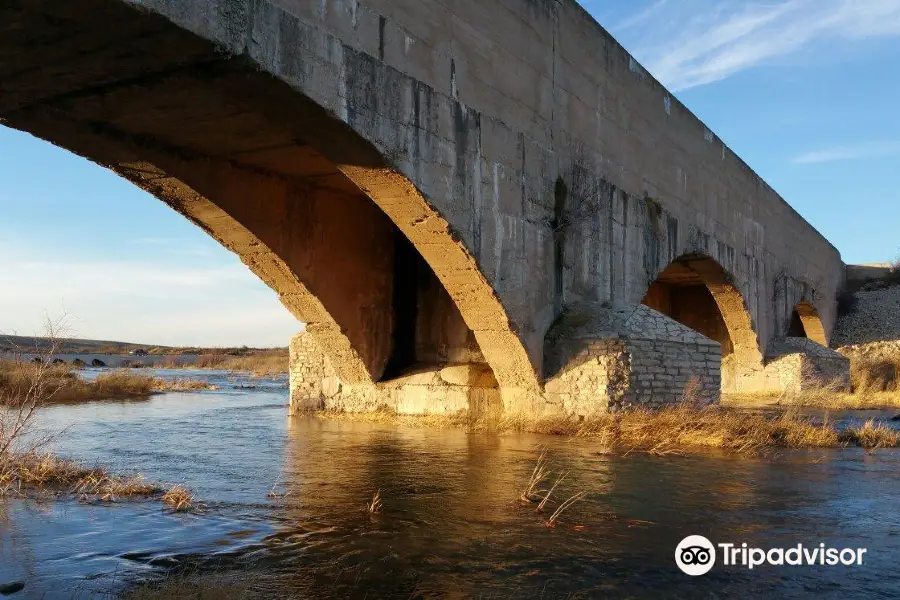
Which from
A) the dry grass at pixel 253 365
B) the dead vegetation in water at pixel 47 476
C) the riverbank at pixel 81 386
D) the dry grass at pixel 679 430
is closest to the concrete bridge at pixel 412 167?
the dry grass at pixel 679 430

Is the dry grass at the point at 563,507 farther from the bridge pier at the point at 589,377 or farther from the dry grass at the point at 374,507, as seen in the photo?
the bridge pier at the point at 589,377

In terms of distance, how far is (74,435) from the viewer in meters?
10.7

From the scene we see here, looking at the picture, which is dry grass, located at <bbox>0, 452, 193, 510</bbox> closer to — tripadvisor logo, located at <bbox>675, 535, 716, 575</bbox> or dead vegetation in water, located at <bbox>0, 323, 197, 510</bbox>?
dead vegetation in water, located at <bbox>0, 323, 197, 510</bbox>

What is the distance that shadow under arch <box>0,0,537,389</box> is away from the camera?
6594mm

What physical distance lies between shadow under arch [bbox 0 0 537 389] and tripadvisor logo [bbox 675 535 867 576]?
16.6 ft

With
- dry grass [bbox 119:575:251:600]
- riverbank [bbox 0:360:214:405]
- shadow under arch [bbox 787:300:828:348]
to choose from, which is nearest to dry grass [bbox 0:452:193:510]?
dry grass [bbox 119:575:251:600]

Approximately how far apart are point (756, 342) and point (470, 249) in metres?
14.9

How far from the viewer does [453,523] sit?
5535 mm

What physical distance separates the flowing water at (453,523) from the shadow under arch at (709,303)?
11.0 meters

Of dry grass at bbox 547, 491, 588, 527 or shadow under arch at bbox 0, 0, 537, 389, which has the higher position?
shadow under arch at bbox 0, 0, 537, 389

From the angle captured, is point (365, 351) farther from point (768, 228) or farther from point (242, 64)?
point (768, 228)

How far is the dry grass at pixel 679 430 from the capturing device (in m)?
9.88

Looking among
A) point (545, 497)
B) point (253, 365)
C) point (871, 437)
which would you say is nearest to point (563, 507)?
point (545, 497)

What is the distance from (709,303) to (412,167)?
58.7 feet
